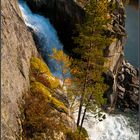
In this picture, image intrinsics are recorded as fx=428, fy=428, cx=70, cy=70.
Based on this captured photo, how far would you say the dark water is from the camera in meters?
69.9

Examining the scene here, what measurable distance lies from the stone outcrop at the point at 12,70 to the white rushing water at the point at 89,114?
14.9 meters

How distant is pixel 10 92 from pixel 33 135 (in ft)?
13.7

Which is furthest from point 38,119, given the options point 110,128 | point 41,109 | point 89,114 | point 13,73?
point 110,128

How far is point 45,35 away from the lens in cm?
5469

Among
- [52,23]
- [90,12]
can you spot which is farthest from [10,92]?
[52,23]

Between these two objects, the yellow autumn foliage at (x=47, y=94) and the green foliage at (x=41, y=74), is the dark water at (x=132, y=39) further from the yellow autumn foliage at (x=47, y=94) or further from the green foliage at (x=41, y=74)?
the yellow autumn foliage at (x=47, y=94)

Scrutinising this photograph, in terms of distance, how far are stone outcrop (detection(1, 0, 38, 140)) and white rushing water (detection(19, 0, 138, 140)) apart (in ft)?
48.8

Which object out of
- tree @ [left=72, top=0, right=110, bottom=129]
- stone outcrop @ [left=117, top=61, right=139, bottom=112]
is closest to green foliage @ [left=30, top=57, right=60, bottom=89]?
tree @ [left=72, top=0, right=110, bottom=129]

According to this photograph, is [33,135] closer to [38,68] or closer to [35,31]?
[38,68]

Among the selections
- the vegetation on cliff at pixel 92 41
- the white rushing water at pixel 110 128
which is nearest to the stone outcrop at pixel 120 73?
the white rushing water at pixel 110 128

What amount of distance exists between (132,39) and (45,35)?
24.0 meters

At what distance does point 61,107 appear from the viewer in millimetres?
35875

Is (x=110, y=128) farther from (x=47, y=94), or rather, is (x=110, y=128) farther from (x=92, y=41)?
(x=47, y=94)

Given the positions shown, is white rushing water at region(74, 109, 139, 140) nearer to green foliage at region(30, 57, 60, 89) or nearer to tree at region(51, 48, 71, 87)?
tree at region(51, 48, 71, 87)
